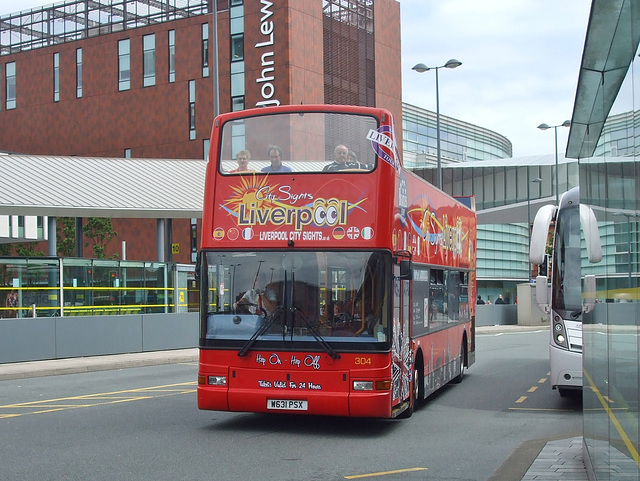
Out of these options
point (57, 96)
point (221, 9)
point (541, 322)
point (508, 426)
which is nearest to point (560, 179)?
point (541, 322)

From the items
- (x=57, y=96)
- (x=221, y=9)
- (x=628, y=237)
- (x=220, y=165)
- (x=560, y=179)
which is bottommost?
(x=628, y=237)

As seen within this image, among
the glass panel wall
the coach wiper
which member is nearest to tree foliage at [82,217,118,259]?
the glass panel wall

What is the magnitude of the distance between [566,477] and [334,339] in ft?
11.9

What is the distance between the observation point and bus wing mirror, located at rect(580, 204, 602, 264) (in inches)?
201

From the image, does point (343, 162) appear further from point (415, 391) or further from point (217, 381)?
point (415, 391)

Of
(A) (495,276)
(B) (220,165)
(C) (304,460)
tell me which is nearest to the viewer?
(C) (304,460)

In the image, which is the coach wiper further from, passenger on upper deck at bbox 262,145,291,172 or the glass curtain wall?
the glass curtain wall

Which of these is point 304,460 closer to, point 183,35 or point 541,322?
point 541,322

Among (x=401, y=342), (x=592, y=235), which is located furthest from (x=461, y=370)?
(x=592, y=235)

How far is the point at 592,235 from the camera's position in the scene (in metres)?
5.48

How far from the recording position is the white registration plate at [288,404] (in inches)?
428

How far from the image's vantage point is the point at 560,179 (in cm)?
6384

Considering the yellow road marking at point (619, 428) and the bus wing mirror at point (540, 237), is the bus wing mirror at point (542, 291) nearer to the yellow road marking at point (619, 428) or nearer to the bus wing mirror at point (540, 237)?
the bus wing mirror at point (540, 237)

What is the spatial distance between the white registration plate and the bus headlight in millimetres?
608
